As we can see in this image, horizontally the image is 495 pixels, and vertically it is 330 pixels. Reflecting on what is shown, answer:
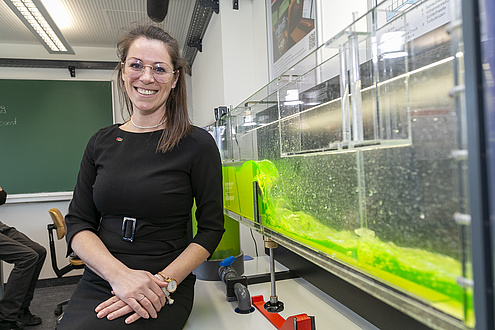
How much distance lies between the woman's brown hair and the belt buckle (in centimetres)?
26

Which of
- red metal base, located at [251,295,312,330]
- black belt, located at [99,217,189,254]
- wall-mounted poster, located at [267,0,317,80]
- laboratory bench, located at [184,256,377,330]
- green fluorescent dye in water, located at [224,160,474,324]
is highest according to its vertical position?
wall-mounted poster, located at [267,0,317,80]

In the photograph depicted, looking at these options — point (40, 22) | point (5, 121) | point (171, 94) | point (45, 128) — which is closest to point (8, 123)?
point (5, 121)

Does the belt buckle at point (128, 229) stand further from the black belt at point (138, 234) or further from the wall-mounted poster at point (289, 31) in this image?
the wall-mounted poster at point (289, 31)

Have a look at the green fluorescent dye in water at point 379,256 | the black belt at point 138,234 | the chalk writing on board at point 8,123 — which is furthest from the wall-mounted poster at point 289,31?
the chalk writing on board at point 8,123

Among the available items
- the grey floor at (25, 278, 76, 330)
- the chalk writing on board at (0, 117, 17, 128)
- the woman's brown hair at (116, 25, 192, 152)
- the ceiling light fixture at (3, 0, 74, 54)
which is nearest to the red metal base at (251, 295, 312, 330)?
the woman's brown hair at (116, 25, 192, 152)

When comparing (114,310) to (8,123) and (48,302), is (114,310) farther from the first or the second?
(8,123)

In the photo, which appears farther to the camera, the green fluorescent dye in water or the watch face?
the watch face

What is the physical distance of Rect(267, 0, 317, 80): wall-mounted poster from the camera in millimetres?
1733

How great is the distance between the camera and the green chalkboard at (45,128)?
392 centimetres

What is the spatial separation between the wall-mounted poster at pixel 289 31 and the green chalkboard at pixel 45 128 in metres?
2.75

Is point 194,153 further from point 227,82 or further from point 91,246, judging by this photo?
point 227,82

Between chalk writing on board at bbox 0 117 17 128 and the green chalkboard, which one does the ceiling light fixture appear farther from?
chalk writing on board at bbox 0 117 17 128

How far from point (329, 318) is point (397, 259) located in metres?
0.74

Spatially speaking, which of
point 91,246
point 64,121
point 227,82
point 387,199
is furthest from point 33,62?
point 387,199
